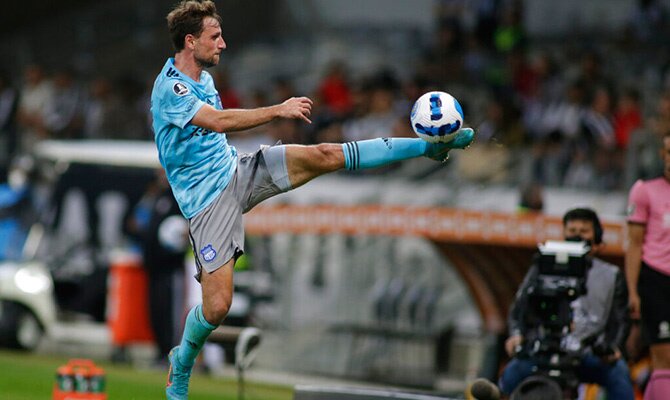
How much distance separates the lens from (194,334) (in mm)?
9688

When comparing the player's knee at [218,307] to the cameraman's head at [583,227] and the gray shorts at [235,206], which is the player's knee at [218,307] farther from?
the cameraman's head at [583,227]

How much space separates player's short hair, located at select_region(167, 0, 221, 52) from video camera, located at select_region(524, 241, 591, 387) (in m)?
2.91

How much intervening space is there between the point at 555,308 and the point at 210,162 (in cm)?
262

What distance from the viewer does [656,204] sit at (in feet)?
37.5

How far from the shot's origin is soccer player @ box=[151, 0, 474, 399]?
9.59 m

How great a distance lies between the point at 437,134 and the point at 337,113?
1082 centimetres

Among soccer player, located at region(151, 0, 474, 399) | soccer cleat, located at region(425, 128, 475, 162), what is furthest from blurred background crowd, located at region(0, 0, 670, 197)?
soccer player, located at region(151, 0, 474, 399)

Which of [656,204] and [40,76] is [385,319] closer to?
[656,204]

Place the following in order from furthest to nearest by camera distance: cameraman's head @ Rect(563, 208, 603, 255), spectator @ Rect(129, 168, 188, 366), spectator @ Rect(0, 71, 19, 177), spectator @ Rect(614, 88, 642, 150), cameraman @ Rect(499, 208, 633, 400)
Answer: spectator @ Rect(0, 71, 19, 177), spectator @ Rect(614, 88, 642, 150), spectator @ Rect(129, 168, 188, 366), cameraman's head @ Rect(563, 208, 603, 255), cameraman @ Rect(499, 208, 633, 400)

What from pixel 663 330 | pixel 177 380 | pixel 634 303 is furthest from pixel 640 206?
pixel 177 380

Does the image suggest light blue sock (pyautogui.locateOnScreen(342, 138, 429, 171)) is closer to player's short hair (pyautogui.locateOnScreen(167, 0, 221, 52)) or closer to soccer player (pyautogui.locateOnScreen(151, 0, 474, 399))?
soccer player (pyautogui.locateOnScreen(151, 0, 474, 399))

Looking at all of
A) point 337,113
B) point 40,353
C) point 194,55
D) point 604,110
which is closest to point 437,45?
point 337,113

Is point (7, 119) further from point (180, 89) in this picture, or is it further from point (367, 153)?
point (367, 153)

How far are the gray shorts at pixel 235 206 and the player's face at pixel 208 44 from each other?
67cm
